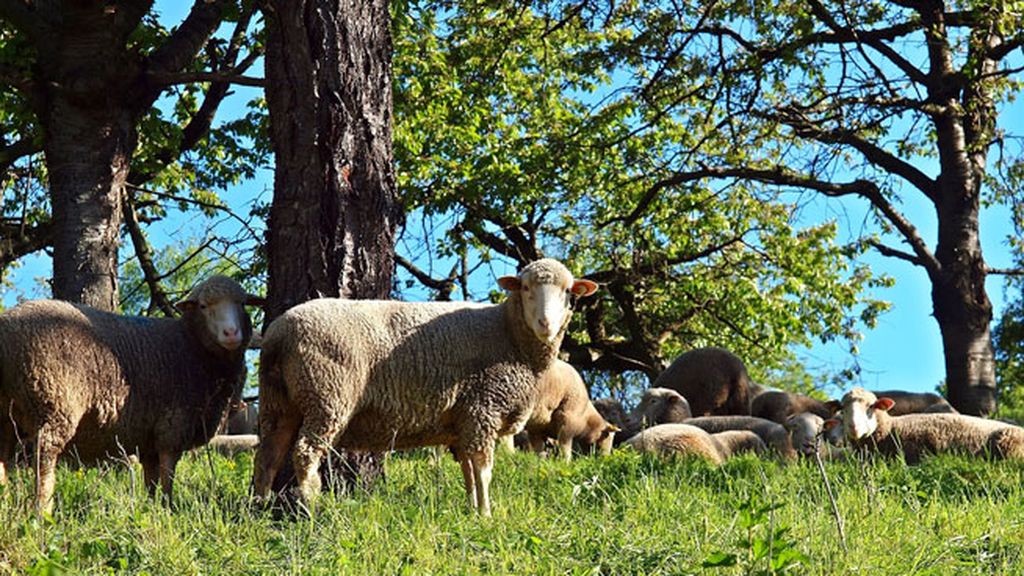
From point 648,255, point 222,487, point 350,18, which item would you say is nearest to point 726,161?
point 648,255

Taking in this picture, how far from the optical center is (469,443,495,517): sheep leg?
718cm

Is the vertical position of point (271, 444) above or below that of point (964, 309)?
below

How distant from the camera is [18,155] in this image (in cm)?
1619

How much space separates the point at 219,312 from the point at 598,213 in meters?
16.2

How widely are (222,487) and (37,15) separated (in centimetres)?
802

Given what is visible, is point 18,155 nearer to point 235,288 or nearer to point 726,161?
point 235,288

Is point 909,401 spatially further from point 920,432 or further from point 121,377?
point 121,377

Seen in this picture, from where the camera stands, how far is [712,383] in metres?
16.9

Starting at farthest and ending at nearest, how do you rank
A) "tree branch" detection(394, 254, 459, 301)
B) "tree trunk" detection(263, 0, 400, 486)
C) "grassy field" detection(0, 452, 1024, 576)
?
"tree branch" detection(394, 254, 459, 301) < "tree trunk" detection(263, 0, 400, 486) < "grassy field" detection(0, 452, 1024, 576)

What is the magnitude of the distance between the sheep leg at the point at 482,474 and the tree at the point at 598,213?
13.2m

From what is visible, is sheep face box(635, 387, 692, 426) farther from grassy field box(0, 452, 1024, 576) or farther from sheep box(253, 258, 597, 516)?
sheep box(253, 258, 597, 516)

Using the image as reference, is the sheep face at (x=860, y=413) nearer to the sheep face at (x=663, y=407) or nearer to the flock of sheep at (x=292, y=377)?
the sheep face at (x=663, y=407)

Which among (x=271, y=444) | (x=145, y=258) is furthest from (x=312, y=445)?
(x=145, y=258)

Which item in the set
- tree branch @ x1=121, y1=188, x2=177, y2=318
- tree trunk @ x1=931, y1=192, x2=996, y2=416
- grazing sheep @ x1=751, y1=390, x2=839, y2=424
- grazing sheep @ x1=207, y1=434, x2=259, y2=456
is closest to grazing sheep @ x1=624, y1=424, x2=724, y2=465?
grazing sheep @ x1=751, y1=390, x2=839, y2=424
